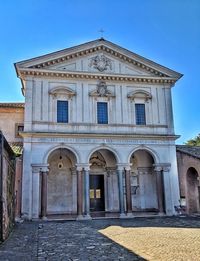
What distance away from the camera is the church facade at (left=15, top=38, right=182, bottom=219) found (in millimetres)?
21234

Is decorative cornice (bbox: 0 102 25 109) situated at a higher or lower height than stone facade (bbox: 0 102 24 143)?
higher

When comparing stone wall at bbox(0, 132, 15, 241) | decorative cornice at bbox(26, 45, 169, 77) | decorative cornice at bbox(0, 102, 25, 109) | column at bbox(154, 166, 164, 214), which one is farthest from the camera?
decorative cornice at bbox(0, 102, 25, 109)

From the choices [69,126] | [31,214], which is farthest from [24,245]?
[69,126]

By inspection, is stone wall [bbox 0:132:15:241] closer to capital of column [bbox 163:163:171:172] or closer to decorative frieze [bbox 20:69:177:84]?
decorative frieze [bbox 20:69:177:84]

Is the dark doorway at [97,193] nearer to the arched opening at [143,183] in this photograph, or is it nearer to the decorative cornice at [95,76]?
the arched opening at [143,183]

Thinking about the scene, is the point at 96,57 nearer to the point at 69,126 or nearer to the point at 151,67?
the point at 151,67

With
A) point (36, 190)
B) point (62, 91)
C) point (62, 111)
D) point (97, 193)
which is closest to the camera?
point (36, 190)

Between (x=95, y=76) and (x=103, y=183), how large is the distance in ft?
26.5

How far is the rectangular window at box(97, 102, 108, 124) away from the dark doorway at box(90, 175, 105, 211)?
463 cm

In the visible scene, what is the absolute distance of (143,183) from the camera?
2472cm

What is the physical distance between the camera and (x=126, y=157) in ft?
72.9

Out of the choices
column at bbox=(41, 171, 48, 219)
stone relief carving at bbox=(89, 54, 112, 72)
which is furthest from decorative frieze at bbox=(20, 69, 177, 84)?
column at bbox=(41, 171, 48, 219)

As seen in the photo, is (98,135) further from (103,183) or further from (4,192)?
(4,192)

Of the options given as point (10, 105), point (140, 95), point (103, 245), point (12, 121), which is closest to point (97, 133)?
point (140, 95)
